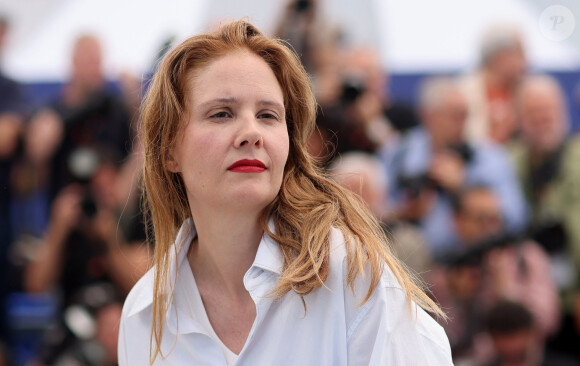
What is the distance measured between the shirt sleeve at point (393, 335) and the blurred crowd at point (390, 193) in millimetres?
2722

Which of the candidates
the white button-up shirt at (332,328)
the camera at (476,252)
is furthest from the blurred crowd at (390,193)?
the white button-up shirt at (332,328)

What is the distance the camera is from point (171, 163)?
2.04m

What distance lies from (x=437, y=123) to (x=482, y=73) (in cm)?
43


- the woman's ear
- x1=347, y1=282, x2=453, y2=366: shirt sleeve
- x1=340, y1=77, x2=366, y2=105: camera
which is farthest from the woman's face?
x1=340, y1=77, x2=366, y2=105: camera

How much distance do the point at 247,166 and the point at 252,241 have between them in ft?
0.75

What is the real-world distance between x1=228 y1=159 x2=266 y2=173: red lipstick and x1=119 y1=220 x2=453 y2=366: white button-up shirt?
0.60 ft

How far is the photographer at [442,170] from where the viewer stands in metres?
4.88

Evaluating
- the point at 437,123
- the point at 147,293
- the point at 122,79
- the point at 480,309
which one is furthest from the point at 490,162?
the point at 147,293

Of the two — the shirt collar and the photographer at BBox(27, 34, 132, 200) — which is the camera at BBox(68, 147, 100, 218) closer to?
the photographer at BBox(27, 34, 132, 200)

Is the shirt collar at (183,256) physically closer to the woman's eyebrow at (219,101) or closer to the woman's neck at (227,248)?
the woman's neck at (227,248)

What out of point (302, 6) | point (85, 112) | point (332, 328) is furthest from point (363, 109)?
point (332, 328)

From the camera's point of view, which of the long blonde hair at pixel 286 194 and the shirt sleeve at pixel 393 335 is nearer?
the shirt sleeve at pixel 393 335

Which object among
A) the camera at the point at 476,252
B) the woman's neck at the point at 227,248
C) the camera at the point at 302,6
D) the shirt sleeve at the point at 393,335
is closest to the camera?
the shirt sleeve at the point at 393,335

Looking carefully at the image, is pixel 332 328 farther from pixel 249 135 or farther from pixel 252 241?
pixel 249 135
